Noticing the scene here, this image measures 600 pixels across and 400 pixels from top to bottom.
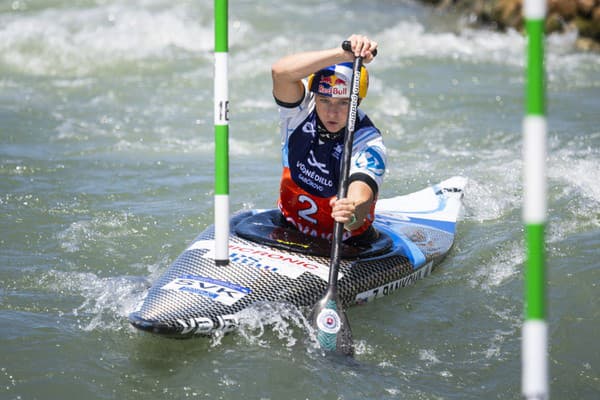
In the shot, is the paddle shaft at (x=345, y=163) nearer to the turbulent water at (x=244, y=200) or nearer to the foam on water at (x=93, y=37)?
the turbulent water at (x=244, y=200)

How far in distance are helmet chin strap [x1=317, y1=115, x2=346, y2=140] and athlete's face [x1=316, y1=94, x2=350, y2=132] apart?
17mm

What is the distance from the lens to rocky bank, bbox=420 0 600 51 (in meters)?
13.1

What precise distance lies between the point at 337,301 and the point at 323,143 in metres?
0.92

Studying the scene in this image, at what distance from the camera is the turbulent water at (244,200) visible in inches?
154

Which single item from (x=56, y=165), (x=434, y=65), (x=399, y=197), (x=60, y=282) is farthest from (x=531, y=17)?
(x=434, y=65)

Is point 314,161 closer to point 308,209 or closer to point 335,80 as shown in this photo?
point 308,209

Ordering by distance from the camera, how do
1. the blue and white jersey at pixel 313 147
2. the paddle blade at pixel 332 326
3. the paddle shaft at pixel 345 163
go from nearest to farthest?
the paddle blade at pixel 332 326, the paddle shaft at pixel 345 163, the blue and white jersey at pixel 313 147

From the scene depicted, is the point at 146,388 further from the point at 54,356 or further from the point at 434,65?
the point at 434,65

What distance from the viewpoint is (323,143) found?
463cm

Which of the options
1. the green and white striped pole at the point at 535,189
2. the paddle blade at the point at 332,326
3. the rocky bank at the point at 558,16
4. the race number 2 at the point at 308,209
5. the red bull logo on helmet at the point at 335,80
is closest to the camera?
the green and white striped pole at the point at 535,189

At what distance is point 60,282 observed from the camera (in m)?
4.85

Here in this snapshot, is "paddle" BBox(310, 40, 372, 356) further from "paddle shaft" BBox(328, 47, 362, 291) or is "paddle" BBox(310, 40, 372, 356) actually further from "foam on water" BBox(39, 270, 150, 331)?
"foam on water" BBox(39, 270, 150, 331)

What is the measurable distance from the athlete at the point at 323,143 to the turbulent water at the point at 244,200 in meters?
0.61

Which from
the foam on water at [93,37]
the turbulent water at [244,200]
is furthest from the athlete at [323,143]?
the foam on water at [93,37]
